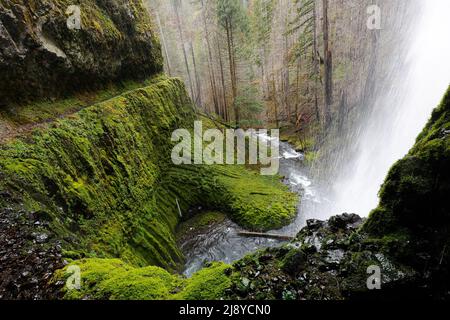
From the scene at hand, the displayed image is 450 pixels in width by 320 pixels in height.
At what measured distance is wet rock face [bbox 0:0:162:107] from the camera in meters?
5.59

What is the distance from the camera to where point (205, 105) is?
96.9ft

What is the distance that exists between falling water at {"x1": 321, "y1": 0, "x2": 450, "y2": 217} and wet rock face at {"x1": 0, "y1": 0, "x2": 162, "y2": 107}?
11.2m

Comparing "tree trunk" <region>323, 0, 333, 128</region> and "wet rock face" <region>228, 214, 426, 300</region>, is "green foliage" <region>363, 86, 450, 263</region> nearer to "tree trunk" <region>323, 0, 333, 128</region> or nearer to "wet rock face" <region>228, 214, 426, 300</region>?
"wet rock face" <region>228, 214, 426, 300</region>

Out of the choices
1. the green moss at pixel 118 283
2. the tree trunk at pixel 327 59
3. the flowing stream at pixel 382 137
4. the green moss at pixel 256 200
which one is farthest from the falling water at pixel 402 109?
the green moss at pixel 118 283

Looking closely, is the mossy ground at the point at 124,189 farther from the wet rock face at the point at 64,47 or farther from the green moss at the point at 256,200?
the wet rock face at the point at 64,47

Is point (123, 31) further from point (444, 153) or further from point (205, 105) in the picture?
point (205, 105)

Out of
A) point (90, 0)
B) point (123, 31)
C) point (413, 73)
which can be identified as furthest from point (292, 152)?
point (90, 0)

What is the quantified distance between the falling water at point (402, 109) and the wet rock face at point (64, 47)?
11212 millimetres

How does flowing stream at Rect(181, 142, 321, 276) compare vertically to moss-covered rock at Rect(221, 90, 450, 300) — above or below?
below

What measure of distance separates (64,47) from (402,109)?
13260 mm

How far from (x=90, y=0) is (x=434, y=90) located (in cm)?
1329

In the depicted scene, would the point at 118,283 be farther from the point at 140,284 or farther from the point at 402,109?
the point at 402,109

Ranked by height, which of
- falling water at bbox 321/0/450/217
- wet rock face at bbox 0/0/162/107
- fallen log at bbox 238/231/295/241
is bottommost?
fallen log at bbox 238/231/295/241

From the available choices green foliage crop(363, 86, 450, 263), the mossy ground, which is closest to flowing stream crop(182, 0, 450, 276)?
the mossy ground
